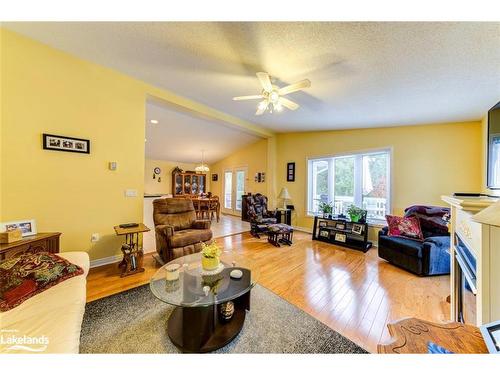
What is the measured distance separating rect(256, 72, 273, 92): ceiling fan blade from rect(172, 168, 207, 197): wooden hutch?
6.64 metres

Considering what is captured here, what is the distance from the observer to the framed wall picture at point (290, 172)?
5.21 metres

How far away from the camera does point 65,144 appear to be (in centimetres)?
236

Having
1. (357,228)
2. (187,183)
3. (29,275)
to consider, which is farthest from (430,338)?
(187,183)

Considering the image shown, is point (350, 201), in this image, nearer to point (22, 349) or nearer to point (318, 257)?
point (318, 257)

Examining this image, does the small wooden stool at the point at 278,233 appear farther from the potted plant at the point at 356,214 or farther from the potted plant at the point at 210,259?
the potted plant at the point at 210,259

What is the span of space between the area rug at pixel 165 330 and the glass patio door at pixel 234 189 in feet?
17.4

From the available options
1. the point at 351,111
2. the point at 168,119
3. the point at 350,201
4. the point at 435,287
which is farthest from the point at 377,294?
the point at 168,119

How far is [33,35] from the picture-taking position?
2037 mm

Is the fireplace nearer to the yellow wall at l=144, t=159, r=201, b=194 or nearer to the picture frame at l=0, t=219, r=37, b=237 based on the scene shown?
the picture frame at l=0, t=219, r=37, b=237

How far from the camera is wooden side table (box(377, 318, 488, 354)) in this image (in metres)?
0.70

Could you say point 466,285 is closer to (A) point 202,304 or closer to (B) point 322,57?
(A) point 202,304

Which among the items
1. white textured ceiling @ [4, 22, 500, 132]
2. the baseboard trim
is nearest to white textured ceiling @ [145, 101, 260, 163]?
white textured ceiling @ [4, 22, 500, 132]

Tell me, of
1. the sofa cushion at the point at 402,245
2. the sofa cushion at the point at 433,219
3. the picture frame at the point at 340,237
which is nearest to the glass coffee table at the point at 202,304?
the sofa cushion at the point at 402,245

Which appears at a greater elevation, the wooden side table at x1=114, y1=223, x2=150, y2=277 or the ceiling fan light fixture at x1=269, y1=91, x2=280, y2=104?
the ceiling fan light fixture at x1=269, y1=91, x2=280, y2=104
